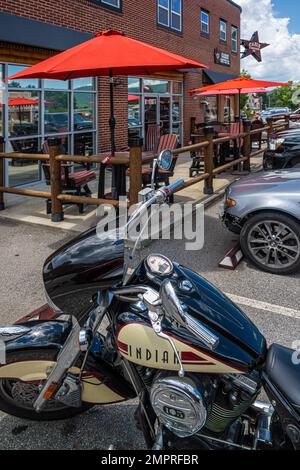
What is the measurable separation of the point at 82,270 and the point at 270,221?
318cm

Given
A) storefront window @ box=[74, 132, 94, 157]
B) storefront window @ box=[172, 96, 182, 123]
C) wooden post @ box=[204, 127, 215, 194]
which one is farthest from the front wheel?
storefront window @ box=[172, 96, 182, 123]

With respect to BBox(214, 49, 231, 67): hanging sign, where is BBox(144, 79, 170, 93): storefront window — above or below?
below

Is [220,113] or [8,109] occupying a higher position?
[220,113]

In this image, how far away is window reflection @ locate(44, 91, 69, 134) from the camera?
9508mm

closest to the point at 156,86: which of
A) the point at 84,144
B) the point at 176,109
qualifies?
the point at 176,109

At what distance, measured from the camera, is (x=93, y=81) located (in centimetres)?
1089

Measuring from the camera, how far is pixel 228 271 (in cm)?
468

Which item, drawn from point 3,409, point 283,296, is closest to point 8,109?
point 283,296

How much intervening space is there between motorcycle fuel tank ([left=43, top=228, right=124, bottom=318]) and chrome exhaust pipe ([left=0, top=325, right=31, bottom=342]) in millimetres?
382

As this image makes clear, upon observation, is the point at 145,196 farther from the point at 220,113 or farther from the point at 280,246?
the point at 220,113

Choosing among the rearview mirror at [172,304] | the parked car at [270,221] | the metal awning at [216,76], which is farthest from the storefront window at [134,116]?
the rearview mirror at [172,304]

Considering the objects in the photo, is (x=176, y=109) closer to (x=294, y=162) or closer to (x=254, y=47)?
(x=294, y=162)

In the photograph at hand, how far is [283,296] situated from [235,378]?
8.21 ft

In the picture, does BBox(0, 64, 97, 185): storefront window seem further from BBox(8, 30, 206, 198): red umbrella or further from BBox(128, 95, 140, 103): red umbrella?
BBox(8, 30, 206, 198): red umbrella
